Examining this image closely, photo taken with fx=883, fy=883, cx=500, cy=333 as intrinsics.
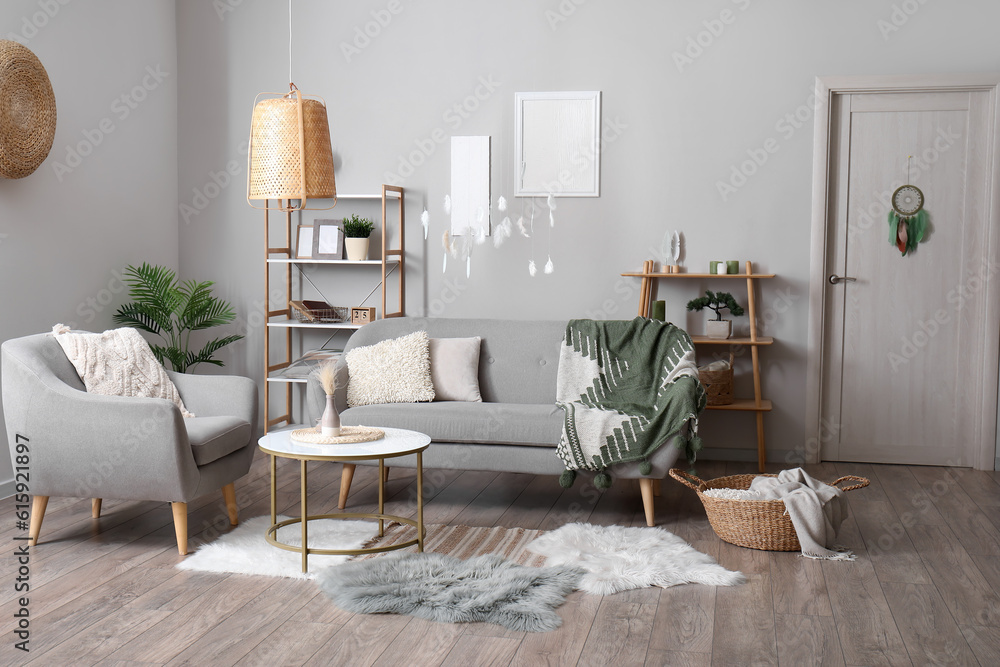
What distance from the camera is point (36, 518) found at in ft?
11.0

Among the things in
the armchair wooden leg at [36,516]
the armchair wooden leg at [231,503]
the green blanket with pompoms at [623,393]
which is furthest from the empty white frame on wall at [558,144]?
the armchair wooden leg at [36,516]

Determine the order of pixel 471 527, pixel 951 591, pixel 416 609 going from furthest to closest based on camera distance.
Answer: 1. pixel 471 527
2. pixel 951 591
3. pixel 416 609

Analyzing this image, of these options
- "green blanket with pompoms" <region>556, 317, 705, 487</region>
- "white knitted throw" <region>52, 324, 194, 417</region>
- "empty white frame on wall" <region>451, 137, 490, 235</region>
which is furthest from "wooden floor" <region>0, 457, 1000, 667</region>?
"empty white frame on wall" <region>451, 137, 490, 235</region>

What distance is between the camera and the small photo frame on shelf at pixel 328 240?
16.7 feet

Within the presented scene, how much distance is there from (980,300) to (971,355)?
0.98 feet

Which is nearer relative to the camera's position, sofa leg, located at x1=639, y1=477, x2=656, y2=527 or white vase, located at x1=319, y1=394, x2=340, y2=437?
white vase, located at x1=319, y1=394, x2=340, y2=437

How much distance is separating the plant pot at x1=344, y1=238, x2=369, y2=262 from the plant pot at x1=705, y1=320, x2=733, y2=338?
6.47ft

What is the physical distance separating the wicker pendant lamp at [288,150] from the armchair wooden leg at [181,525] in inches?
46.5

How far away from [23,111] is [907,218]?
14.4ft

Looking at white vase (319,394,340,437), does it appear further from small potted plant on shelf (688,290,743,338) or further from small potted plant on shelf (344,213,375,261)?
small potted plant on shelf (688,290,743,338)

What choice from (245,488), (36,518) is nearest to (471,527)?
(245,488)

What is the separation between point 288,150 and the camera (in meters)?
3.25

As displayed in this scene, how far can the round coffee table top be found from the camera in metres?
2.98

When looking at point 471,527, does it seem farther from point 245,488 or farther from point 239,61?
point 239,61
